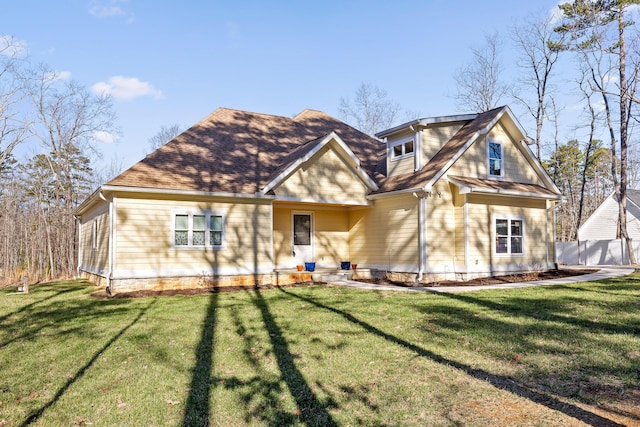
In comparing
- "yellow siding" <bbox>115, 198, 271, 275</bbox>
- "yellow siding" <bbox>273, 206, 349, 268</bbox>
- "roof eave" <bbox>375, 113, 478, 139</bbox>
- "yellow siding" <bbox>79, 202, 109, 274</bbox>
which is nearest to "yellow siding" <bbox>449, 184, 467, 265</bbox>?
"roof eave" <bbox>375, 113, 478, 139</bbox>

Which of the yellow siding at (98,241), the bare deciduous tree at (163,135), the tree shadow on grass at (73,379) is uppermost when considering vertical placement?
the bare deciduous tree at (163,135)

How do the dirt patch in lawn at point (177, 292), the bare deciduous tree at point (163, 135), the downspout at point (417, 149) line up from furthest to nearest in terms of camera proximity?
1. the bare deciduous tree at point (163, 135)
2. the downspout at point (417, 149)
3. the dirt patch in lawn at point (177, 292)

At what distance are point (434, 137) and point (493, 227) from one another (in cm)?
387

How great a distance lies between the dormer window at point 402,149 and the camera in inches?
630

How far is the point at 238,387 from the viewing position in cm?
480

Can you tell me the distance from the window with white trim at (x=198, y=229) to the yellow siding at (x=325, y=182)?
7.41 ft

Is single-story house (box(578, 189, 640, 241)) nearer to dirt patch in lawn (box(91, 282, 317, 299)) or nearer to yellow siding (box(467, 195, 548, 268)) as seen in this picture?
yellow siding (box(467, 195, 548, 268))

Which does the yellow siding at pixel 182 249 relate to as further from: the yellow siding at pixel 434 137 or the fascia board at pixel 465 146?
the yellow siding at pixel 434 137

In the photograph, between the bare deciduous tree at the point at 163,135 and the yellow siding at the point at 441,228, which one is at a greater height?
the bare deciduous tree at the point at 163,135

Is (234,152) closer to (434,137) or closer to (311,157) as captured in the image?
(311,157)

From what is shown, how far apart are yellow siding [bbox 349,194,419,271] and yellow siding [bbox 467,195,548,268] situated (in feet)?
6.22

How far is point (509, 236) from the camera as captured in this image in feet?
50.0

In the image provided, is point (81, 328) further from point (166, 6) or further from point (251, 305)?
point (166, 6)

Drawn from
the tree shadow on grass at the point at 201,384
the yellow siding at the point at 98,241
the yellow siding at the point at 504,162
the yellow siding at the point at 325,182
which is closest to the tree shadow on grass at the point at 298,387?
the tree shadow on grass at the point at 201,384
